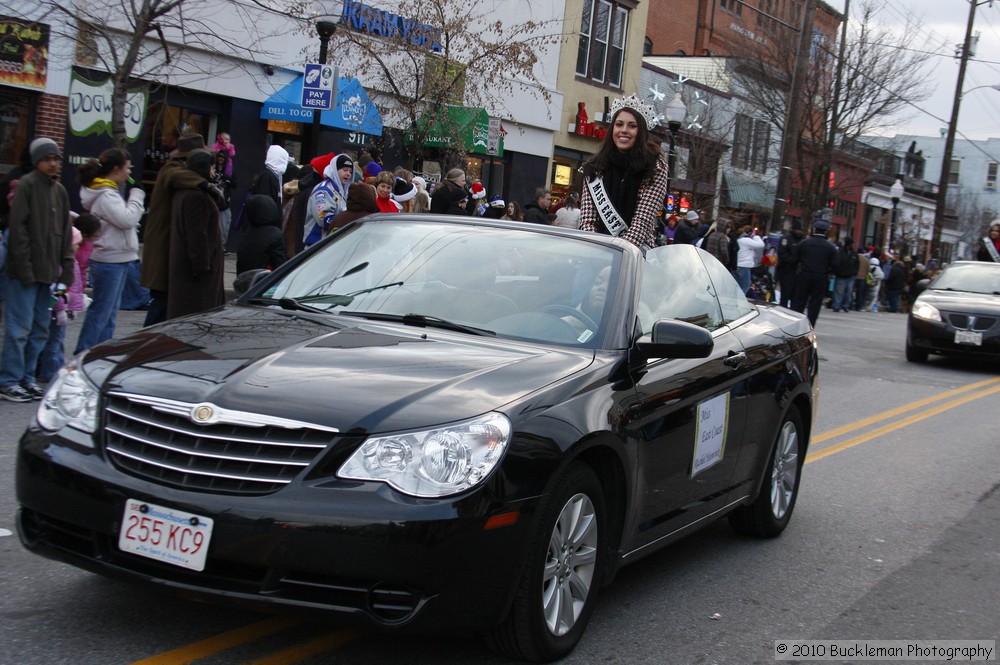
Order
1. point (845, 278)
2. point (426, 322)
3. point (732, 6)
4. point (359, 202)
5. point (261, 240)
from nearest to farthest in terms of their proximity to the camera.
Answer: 1. point (426, 322)
2. point (261, 240)
3. point (359, 202)
4. point (845, 278)
5. point (732, 6)

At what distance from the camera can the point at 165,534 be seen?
3.46 metres

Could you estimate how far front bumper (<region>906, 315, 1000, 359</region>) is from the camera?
16.2 m

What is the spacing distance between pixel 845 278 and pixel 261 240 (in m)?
23.8

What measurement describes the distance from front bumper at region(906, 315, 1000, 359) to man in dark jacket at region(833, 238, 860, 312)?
13.3 meters

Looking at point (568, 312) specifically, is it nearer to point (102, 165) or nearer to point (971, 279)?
point (102, 165)

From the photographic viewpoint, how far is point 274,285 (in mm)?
5129

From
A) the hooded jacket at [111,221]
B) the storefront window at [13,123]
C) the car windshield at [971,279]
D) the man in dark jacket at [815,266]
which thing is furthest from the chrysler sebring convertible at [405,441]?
the storefront window at [13,123]

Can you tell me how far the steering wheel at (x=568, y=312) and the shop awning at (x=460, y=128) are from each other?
14.4 meters

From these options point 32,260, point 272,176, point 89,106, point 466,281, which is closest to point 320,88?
point 272,176

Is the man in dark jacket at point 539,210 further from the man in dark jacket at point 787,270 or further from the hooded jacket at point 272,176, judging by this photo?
the man in dark jacket at point 787,270

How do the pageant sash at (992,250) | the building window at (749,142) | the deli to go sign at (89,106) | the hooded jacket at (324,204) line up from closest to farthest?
the hooded jacket at (324,204), the deli to go sign at (89,106), the pageant sash at (992,250), the building window at (749,142)

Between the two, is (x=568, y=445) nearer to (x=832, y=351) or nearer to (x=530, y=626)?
(x=530, y=626)

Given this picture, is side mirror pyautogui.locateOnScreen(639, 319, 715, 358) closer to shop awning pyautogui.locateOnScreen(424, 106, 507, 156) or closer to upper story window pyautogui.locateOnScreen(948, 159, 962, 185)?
shop awning pyautogui.locateOnScreen(424, 106, 507, 156)

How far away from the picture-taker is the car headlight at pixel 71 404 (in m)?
3.79
